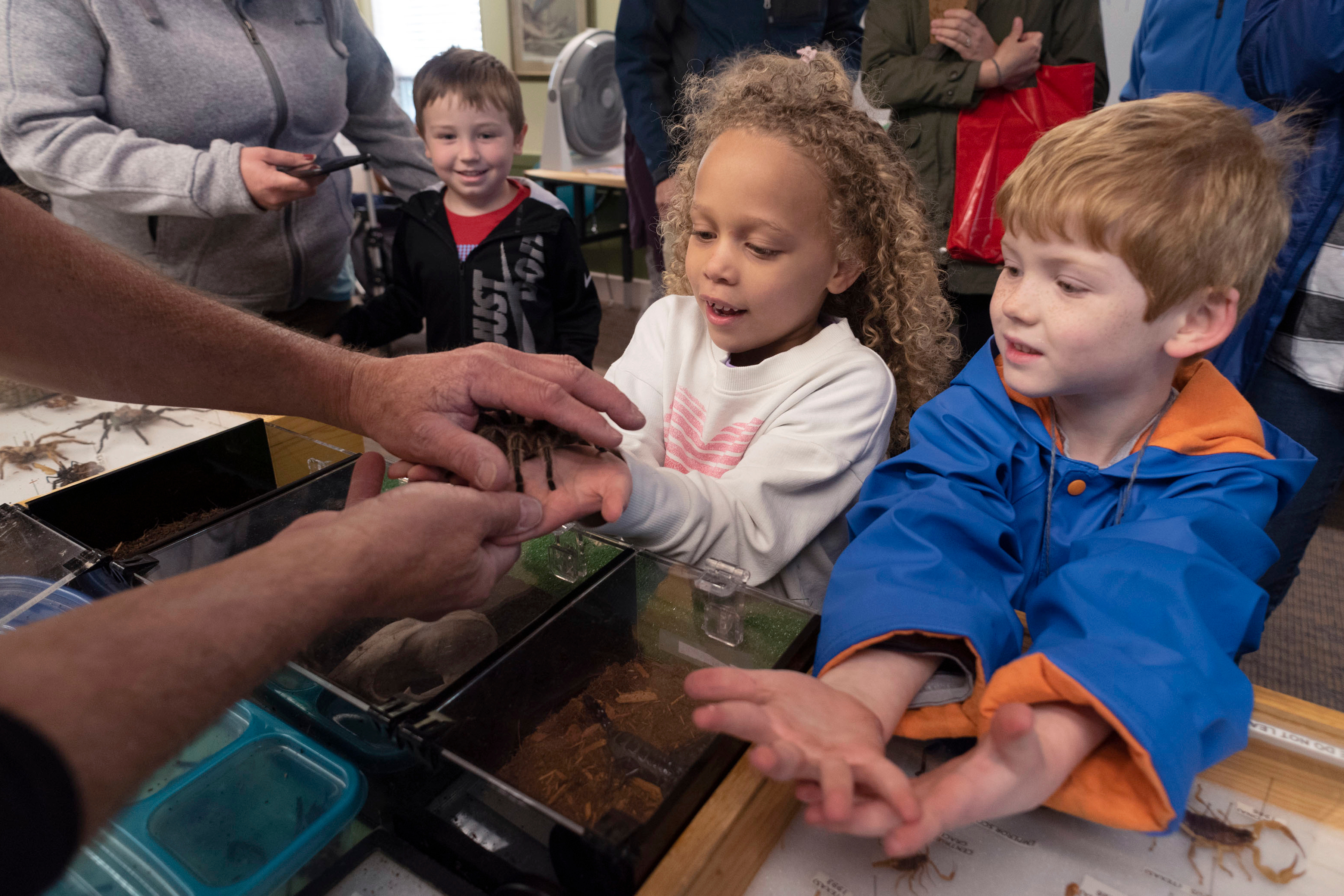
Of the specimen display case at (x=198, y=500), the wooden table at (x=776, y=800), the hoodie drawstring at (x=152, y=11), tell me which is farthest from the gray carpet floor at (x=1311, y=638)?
the hoodie drawstring at (x=152, y=11)

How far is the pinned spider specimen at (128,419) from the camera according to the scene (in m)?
1.56

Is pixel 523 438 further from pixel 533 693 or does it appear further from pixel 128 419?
pixel 128 419

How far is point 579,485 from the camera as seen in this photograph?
1.02 m

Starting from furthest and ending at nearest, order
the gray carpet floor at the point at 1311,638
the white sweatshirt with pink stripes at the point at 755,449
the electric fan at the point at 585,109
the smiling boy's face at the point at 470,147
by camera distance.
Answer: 1. the electric fan at the point at 585,109
2. the smiling boy's face at the point at 470,147
3. the gray carpet floor at the point at 1311,638
4. the white sweatshirt with pink stripes at the point at 755,449

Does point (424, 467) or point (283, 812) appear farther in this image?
point (424, 467)

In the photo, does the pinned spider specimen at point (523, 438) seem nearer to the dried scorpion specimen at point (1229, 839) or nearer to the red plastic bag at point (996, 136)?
the dried scorpion specimen at point (1229, 839)

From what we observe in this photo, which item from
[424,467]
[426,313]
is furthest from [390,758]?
[426,313]

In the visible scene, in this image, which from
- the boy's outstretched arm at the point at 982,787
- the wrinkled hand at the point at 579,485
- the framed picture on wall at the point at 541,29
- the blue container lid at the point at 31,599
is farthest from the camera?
the framed picture on wall at the point at 541,29

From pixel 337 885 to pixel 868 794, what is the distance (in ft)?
1.57

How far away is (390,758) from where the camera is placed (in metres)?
0.74

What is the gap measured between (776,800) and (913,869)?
0.43 ft

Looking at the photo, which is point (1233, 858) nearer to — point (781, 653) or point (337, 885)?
point (781, 653)

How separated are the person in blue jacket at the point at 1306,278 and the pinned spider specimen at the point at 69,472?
212 centimetres

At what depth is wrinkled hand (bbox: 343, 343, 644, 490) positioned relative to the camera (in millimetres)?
992
